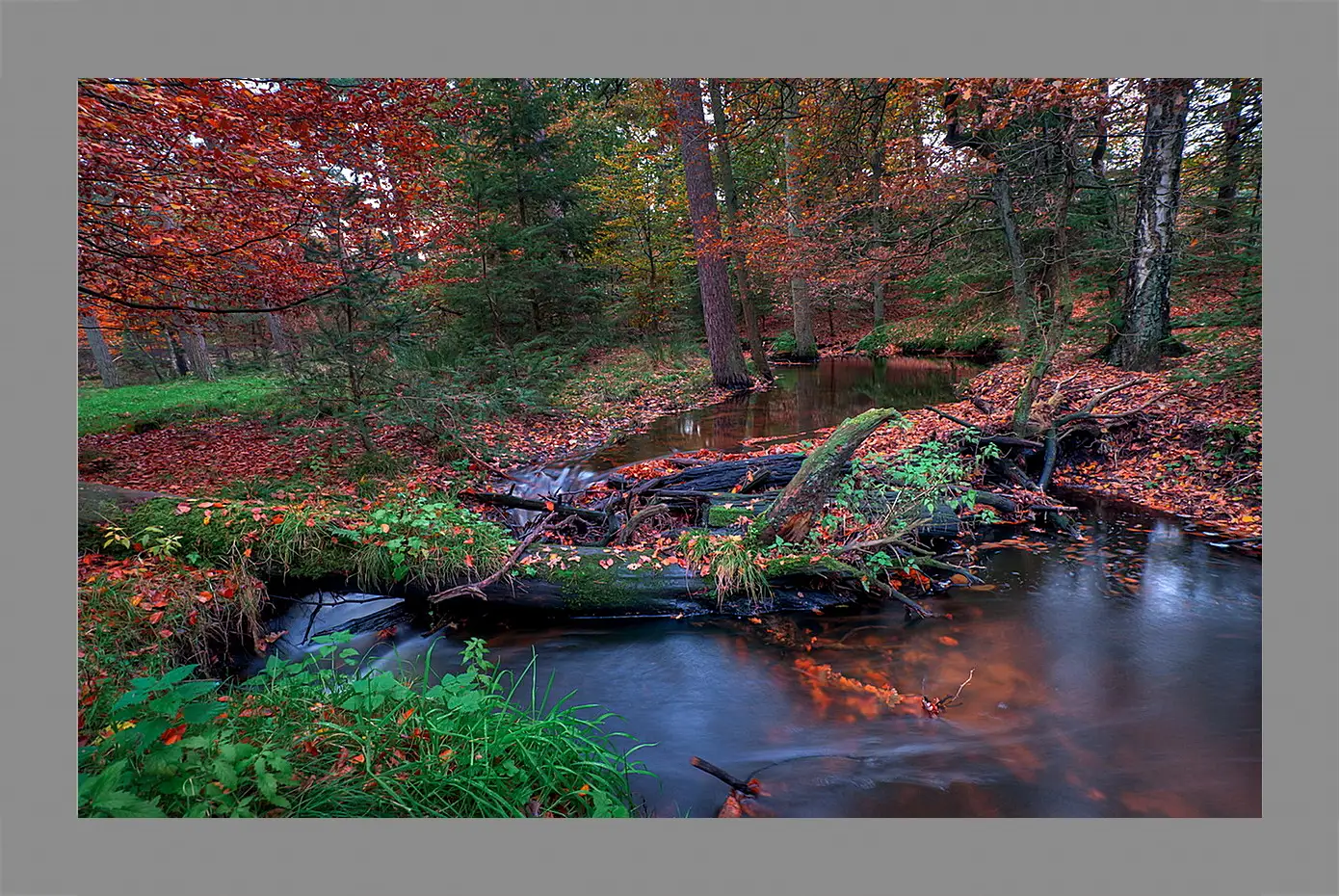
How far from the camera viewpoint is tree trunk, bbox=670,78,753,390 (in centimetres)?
922

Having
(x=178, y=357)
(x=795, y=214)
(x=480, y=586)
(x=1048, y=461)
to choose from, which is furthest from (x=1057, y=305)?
(x=178, y=357)

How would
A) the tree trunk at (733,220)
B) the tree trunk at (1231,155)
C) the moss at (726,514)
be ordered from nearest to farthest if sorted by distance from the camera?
the tree trunk at (1231,155)
the moss at (726,514)
the tree trunk at (733,220)

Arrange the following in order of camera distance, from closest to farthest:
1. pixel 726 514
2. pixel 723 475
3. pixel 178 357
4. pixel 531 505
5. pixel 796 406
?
1. pixel 726 514
2. pixel 531 505
3. pixel 723 475
4. pixel 796 406
5. pixel 178 357

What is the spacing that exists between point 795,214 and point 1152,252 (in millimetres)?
6055

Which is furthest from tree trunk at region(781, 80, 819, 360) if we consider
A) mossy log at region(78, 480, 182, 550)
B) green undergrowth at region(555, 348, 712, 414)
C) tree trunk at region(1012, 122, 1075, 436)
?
mossy log at region(78, 480, 182, 550)

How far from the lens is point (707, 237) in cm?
1097

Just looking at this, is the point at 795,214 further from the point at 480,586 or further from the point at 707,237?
the point at 480,586

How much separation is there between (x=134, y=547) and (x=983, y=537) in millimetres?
7101

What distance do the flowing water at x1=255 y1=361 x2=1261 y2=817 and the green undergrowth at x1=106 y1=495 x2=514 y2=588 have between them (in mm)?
457

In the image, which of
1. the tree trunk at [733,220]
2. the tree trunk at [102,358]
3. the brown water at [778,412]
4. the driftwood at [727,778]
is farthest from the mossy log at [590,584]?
the tree trunk at [102,358]

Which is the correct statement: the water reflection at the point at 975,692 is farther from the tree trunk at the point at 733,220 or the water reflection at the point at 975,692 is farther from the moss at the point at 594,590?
the tree trunk at the point at 733,220

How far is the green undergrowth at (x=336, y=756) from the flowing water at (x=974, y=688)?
624 mm

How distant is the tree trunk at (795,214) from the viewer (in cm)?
602

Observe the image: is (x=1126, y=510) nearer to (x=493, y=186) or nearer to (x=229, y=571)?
(x=229, y=571)
